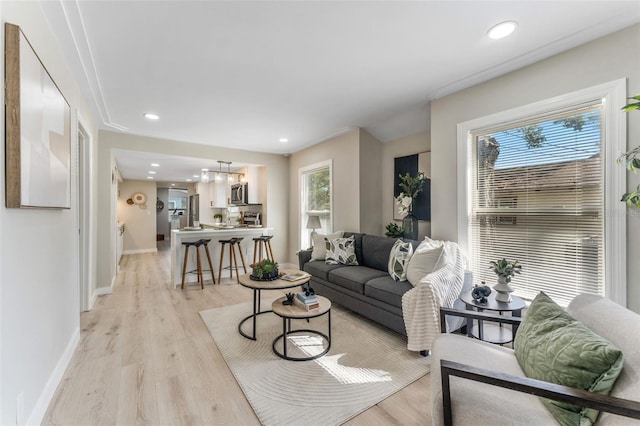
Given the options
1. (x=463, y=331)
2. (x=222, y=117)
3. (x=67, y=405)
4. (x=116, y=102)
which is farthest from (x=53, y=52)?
(x=463, y=331)

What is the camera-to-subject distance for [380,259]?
359 cm

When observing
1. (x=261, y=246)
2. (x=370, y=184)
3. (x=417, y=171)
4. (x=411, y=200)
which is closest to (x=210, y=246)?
(x=261, y=246)

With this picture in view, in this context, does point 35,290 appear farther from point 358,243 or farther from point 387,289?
point 358,243

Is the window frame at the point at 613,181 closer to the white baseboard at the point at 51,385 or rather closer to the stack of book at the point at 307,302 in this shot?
the stack of book at the point at 307,302

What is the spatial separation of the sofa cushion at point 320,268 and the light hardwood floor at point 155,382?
5.13ft

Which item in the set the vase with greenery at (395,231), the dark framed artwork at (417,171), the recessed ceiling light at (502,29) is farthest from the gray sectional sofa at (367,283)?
the recessed ceiling light at (502,29)

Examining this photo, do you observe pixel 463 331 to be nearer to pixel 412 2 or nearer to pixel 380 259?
pixel 380 259

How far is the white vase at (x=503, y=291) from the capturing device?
2180mm

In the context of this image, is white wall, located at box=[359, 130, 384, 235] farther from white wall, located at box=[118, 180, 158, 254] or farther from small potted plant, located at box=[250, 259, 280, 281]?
white wall, located at box=[118, 180, 158, 254]

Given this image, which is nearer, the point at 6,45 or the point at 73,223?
the point at 6,45

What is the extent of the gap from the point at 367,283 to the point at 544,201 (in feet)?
5.98

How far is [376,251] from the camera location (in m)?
3.67

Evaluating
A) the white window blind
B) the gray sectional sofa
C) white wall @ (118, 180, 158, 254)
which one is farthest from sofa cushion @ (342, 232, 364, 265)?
white wall @ (118, 180, 158, 254)

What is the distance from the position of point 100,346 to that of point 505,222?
403 cm
